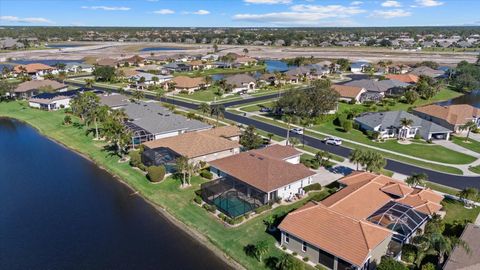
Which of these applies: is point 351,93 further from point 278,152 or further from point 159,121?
point 159,121

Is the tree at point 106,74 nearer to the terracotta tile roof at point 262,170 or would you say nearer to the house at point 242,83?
the house at point 242,83

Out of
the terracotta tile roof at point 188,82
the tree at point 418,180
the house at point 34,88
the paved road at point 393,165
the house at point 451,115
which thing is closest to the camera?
the tree at point 418,180

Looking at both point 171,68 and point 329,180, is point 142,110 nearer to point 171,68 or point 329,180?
point 329,180

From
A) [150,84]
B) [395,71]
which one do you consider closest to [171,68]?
[150,84]

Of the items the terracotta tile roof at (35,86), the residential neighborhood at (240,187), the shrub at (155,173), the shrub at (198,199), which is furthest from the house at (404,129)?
the terracotta tile roof at (35,86)

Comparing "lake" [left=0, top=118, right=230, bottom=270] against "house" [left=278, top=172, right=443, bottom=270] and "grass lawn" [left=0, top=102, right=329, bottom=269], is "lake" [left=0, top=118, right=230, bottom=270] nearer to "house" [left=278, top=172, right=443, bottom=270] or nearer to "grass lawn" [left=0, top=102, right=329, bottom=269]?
"grass lawn" [left=0, top=102, right=329, bottom=269]

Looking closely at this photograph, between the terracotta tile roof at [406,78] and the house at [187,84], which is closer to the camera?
the house at [187,84]

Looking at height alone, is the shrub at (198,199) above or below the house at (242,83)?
below
